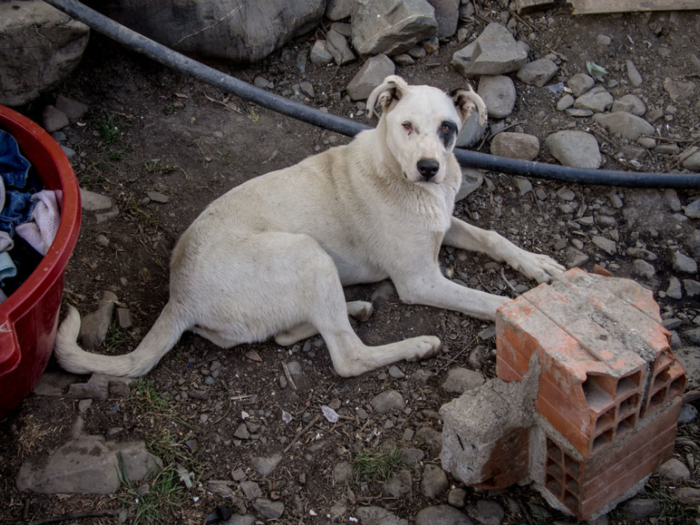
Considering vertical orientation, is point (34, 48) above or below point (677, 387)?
above

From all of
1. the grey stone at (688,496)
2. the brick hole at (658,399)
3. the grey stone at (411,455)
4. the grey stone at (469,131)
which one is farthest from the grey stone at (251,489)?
the grey stone at (469,131)

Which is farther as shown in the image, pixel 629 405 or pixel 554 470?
pixel 554 470

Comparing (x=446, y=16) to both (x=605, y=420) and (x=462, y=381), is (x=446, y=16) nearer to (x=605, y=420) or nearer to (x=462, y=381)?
(x=462, y=381)

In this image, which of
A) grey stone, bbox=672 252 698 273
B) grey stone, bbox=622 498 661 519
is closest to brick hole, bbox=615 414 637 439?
grey stone, bbox=622 498 661 519

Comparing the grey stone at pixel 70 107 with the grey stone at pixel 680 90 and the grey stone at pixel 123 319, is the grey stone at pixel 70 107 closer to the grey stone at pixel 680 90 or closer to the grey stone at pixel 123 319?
the grey stone at pixel 123 319

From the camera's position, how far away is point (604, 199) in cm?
441

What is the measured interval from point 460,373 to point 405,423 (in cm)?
46

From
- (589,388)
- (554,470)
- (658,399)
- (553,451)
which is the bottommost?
(554,470)

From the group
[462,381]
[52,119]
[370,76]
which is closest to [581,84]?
[370,76]

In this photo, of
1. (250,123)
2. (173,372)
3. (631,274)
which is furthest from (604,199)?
(173,372)

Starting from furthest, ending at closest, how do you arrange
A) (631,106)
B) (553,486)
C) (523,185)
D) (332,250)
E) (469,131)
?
(631,106), (469,131), (523,185), (332,250), (553,486)

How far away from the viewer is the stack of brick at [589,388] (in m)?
Answer: 2.19

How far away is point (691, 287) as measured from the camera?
3834 millimetres

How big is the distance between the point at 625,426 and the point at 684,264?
2099mm
